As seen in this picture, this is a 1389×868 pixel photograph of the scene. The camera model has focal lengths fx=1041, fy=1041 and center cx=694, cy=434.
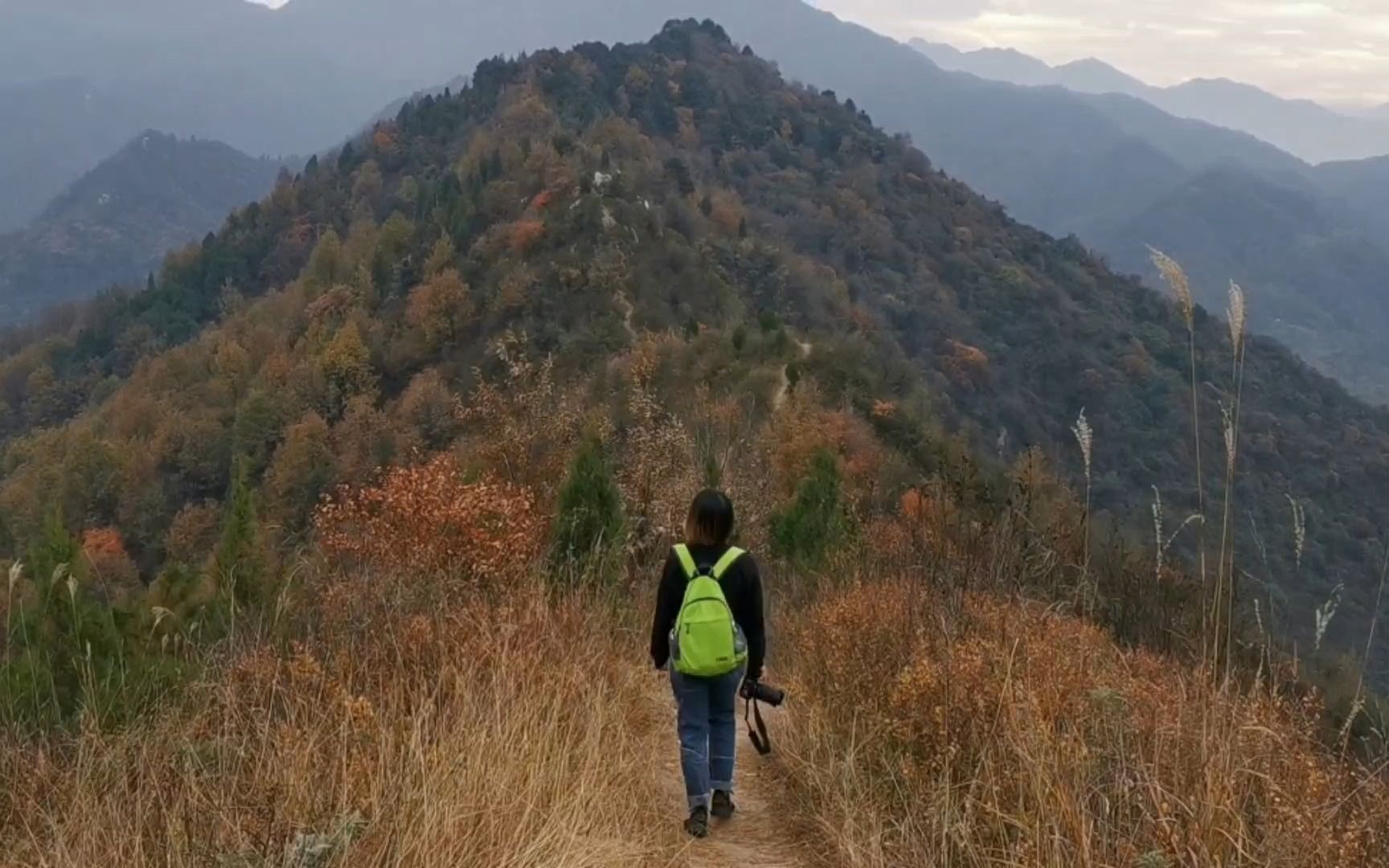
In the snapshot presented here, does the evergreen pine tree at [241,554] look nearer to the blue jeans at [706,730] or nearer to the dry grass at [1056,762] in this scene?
the blue jeans at [706,730]

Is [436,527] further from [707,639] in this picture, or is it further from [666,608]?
[707,639]

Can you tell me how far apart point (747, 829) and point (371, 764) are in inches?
59.6

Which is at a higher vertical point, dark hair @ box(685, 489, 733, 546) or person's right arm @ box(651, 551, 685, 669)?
dark hair @ box(685, 489, 733, 546)

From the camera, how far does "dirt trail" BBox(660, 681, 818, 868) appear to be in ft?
10.7

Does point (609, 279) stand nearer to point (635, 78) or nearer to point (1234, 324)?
point (1234, 324)

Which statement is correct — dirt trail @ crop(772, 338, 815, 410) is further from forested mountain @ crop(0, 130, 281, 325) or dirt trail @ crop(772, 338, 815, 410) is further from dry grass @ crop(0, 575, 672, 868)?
forested mountain @ crop(0, 130, 281, 325)

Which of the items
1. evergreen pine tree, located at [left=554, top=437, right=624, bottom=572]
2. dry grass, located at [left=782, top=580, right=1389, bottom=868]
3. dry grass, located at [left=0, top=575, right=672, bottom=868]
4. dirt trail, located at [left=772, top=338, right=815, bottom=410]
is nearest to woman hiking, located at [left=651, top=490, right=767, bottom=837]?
dry grass, located at [left=0, top=575, right=672, bottom=868]

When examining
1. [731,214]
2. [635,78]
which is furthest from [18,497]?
[635,78]

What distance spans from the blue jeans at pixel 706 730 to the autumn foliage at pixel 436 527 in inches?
42.2

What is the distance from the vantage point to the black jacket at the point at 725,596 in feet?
11.5

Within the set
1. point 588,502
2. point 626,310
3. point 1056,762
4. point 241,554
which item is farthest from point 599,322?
point 1056,762

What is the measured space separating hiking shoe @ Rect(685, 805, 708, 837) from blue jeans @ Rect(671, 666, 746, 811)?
20mm

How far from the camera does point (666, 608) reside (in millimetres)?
3551

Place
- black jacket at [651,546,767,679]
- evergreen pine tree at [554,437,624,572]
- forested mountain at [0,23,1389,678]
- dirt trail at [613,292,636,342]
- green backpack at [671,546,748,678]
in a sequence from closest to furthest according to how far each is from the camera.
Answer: green backpack at [671,546,748,678], black jacket at [651,546,767,679], evergreen pine tree at [554,437,624,572], forested mountain at [0,23,1389,678], dirt trail at [613,292,636,342]
